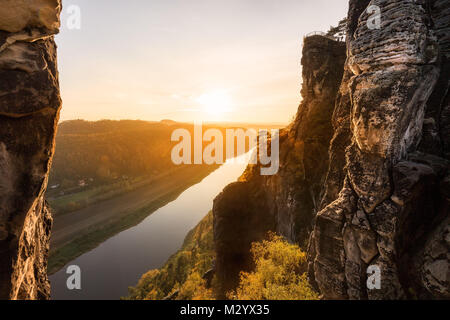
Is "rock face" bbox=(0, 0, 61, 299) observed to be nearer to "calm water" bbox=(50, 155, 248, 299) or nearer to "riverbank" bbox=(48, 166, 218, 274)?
"calm water" bbox=(50, 155, 248, 299)

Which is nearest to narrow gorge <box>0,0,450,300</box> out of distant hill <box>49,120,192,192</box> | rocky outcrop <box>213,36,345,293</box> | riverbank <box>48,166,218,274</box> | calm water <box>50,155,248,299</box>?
rocky outcrop <box>213,36,345,293</box>

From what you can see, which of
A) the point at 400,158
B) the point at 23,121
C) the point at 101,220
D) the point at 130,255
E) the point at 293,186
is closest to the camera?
the point at 23,121

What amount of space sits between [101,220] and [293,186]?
51.4 meters

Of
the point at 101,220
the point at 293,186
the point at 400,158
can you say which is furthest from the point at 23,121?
the point at 101,220

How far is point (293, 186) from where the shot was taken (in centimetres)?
2144

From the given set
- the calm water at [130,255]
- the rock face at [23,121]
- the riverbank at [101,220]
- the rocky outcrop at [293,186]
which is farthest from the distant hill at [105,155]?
the rock face at [23,121]

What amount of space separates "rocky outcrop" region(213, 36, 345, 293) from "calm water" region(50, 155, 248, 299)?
2467cm

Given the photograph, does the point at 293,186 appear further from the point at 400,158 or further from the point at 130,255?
the point at 130,255

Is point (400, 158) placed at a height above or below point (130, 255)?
above

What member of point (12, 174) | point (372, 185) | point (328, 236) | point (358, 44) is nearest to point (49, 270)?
point (12, 174)

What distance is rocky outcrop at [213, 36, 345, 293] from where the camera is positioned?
20141 mm
